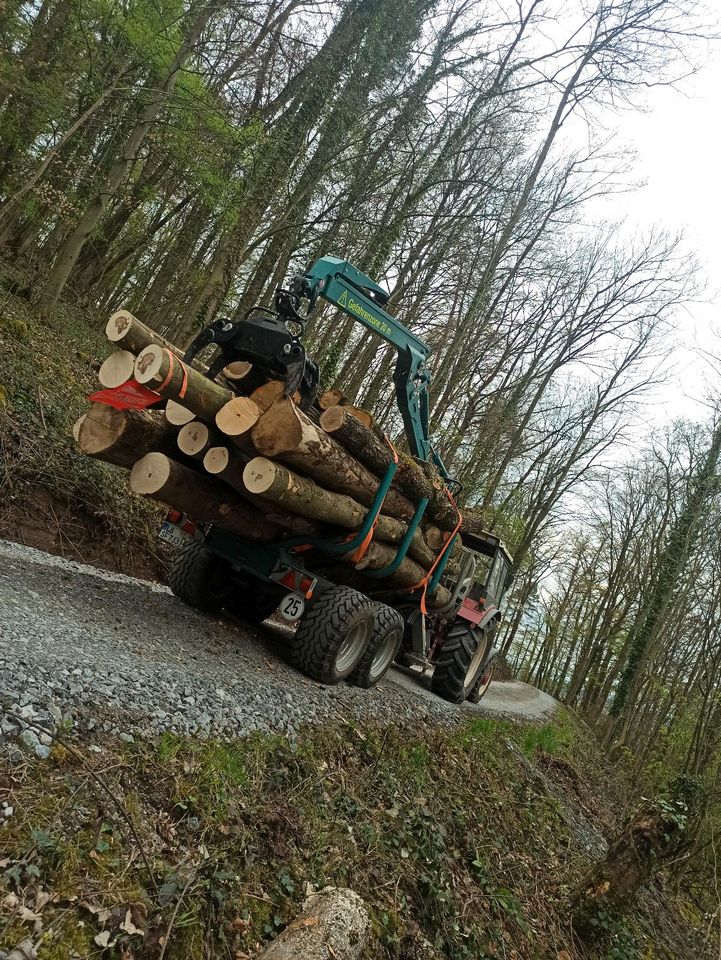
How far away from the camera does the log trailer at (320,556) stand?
5.35 metres

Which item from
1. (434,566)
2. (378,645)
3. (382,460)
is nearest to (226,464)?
(382,460)

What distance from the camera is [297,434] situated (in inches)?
193

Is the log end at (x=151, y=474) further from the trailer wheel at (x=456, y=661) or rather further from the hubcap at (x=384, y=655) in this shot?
the trailer wheel at (x=456, y=661)

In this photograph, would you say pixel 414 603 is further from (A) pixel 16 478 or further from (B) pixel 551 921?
(A) pixel 16 478

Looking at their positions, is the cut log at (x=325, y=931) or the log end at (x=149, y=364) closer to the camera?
the cut log at (x=325, y=931)

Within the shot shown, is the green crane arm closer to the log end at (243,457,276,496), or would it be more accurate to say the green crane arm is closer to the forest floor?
the log end at (243,457,276,496)

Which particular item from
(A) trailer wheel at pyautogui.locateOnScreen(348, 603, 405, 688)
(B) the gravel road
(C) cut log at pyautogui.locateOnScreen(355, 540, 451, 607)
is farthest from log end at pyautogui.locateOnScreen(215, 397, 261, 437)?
(A) trailer wheel at pyautogui.locateOnScreen(348, 603, 405, 688)

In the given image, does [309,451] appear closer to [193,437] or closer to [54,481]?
[193,437]

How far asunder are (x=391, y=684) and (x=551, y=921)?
3.02 m

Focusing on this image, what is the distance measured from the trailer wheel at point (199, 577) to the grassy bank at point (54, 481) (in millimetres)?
1066

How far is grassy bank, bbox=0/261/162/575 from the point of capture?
6801 millimetres

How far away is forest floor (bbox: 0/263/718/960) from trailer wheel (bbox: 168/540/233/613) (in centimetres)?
42

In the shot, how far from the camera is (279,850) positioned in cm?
331

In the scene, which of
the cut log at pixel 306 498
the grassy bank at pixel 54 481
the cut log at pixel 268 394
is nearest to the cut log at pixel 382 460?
the cut log at pixel 306 498
